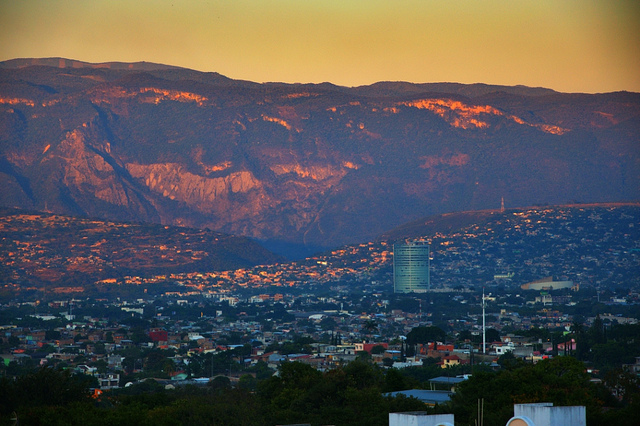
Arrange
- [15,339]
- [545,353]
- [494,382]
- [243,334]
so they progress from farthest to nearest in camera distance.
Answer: [243,334]
[15,339]
[545,353]
[494,382]

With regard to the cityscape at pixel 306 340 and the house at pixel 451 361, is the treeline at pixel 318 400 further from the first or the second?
the house at pixel 451 361

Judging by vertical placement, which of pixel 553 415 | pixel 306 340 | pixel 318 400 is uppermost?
pixel 553 415

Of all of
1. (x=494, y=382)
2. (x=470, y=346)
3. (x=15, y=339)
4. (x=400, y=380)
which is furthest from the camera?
(x=15, y=339)

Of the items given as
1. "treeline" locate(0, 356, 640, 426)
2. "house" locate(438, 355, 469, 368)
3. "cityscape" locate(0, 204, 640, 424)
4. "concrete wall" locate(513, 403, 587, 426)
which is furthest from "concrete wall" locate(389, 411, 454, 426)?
"house" locate(438, 355, 469, 368)

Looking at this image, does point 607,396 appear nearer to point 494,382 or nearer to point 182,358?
point 494,382

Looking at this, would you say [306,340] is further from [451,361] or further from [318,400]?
[318,400]

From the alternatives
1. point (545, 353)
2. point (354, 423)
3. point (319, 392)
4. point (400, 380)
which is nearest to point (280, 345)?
point (545, 353)

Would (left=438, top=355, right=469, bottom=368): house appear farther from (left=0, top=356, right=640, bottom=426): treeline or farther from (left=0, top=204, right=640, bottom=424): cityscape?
(left=0, top=356, right=640, bottom=426): treeline

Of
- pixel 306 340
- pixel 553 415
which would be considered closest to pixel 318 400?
pixel 553 415
